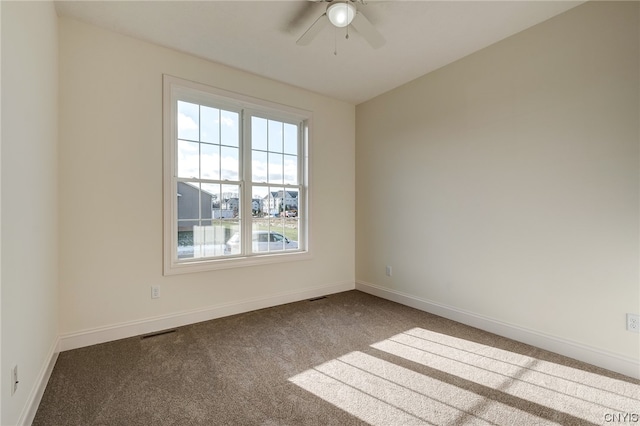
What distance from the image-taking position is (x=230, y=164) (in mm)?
3453

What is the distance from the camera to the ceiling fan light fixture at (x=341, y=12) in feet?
6.88

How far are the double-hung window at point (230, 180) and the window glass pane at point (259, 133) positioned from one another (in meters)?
0.01

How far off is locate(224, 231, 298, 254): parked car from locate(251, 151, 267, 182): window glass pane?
68cm

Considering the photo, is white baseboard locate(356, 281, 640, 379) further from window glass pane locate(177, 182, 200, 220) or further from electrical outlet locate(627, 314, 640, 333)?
window glass pane locate(177, 182, 200, 220)

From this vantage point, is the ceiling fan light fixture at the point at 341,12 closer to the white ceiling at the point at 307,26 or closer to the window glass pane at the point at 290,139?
the white ceiling at the point at 307,26

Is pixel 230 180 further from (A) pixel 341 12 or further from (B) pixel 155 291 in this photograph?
(A) pixel 341 12

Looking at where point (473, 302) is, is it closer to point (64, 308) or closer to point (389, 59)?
→ point (389, 59)

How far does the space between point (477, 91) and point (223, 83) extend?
2.72 m

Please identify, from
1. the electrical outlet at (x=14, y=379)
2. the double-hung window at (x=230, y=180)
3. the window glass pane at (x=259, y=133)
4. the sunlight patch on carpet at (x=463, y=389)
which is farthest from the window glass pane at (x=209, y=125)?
the sunlight patch on carpet at (x=463, y=389)

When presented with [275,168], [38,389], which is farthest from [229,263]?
[38,389]

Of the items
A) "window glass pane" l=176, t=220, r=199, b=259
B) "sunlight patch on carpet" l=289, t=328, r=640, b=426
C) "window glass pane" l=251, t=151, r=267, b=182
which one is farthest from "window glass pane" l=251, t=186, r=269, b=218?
"sunlight patch on carpet" l=289, t=328, r=640, b=426

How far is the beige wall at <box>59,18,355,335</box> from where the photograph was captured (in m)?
2.52

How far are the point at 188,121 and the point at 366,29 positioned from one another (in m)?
2.05

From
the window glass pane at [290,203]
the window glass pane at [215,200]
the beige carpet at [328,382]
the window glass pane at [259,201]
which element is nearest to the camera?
the beige carpet at [328,382]
